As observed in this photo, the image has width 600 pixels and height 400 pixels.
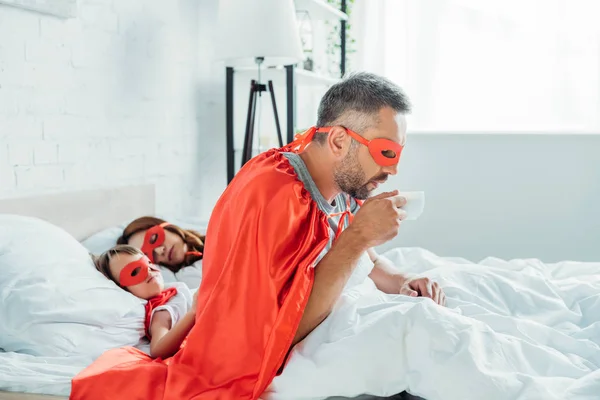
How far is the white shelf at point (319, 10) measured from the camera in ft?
11.3

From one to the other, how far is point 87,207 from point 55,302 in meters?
0.89

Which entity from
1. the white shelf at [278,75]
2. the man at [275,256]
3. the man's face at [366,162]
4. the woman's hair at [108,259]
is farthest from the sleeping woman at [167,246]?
the white shelf at [278,75]

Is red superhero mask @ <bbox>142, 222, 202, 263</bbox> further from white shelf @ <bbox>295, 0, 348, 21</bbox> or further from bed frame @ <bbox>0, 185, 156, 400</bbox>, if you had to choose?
white shelf @ <bbox>295, 0, 348, 21</bbox>

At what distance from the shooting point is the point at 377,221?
132cm

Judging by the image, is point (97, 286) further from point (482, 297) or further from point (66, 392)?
point (482, 297)

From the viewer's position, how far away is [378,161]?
141 centimetres

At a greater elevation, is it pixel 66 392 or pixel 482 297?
pixel 482 297

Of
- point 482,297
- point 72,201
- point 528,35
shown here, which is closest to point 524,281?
point 482,297

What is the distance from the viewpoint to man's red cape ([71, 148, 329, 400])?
1.25 m

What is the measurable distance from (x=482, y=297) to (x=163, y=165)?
1861 mm

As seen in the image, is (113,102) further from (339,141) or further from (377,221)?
(377,221)

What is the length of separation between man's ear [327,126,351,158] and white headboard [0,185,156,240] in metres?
1.18

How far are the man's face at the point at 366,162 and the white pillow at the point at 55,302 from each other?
695mm

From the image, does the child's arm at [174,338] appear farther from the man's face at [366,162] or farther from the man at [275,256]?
the man's face at [366,162]
